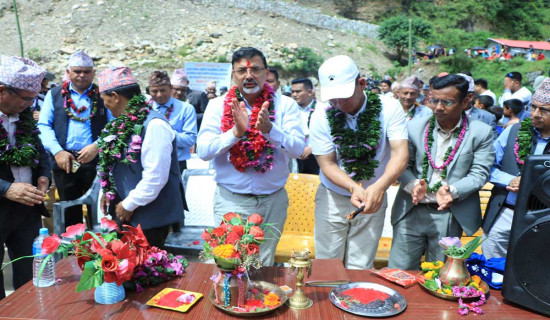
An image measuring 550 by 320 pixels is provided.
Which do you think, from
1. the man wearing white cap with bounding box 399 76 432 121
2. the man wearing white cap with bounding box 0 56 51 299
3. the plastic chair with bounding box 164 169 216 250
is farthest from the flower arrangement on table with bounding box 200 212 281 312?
the man wearing white cap with bounding box 399 76 432 121

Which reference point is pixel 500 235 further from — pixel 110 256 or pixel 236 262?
pixel 110 256

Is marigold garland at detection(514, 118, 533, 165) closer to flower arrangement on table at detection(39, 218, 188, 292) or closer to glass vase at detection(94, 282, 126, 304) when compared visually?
flower arrangement on table at detection(39, 218, 188, 292)

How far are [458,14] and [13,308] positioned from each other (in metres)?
44.5

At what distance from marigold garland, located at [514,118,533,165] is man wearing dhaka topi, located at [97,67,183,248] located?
236 cm

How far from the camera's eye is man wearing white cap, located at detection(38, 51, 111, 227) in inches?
168

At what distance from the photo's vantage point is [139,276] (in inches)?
83.4

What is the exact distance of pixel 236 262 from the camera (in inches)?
71.1

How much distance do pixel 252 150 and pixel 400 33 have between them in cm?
3319

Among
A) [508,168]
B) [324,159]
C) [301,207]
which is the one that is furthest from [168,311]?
[301,207]

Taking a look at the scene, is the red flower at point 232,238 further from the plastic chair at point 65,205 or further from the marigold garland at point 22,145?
the plastic chair at point 65,205

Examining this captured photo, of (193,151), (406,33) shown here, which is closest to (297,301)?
(193,151)

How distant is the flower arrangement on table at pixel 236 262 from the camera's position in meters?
1.82

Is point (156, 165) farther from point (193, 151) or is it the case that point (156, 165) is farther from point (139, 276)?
point (193, 151)

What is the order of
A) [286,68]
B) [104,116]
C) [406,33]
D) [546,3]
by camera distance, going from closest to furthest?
[104,116] → [286,68] → [406,33] → [546,3]
